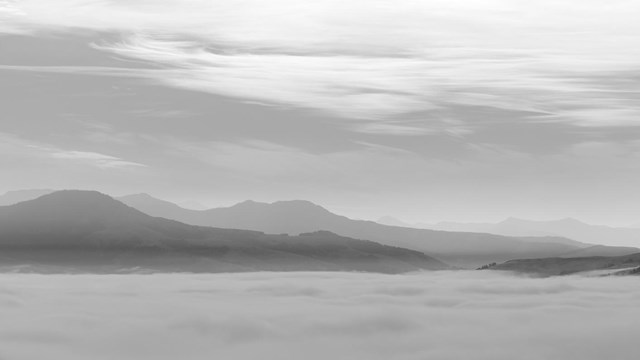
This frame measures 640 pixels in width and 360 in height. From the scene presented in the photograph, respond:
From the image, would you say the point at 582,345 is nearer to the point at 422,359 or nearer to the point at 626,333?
the point at 422,359

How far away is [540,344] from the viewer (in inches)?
7835

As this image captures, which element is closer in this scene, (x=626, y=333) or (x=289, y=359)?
(x=289, y=359)

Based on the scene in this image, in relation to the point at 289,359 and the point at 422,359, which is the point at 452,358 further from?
the point at 289,359

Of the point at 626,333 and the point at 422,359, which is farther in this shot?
the point at 626,333

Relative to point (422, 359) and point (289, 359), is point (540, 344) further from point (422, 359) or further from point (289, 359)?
point (289, 359)

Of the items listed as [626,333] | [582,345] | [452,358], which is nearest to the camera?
[582,345]

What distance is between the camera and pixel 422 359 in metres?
172

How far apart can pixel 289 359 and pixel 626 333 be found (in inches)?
3012

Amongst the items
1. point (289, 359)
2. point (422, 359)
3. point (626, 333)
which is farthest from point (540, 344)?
point (289, 359)

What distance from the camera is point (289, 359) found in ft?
575

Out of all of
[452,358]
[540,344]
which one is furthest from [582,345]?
[540,344]

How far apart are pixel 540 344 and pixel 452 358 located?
4108cm

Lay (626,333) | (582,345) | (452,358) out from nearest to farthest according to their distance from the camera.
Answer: (582,345) → (452,358) → (626,333)

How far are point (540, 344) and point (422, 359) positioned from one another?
130ft
